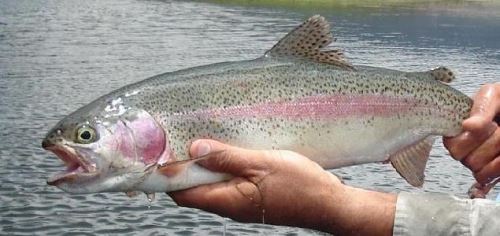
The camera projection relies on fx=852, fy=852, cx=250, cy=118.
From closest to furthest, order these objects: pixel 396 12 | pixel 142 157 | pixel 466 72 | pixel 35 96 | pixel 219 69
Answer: pixel 142 157 < pixel 219 69 < pixel 35 96 < pixel 466 72 < pixel 396 12

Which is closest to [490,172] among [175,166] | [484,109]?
[484,109]

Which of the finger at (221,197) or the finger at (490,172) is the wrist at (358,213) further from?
the finger at (490,172)

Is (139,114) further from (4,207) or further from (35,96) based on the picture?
(35,96)

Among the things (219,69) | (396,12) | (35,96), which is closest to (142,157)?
(219,69)

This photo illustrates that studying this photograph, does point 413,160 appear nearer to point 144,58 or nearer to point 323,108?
point 323,108

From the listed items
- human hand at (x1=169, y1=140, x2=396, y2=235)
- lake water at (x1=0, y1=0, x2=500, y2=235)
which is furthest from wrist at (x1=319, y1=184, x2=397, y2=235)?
lake water at (x1=0, y1=0, x2=500, y2=235)

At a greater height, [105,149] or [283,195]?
[105,149]

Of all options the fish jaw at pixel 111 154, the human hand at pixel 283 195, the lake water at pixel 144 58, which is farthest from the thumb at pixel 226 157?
the lake water at pixel 144 58

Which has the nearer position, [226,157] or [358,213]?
[226,157]
